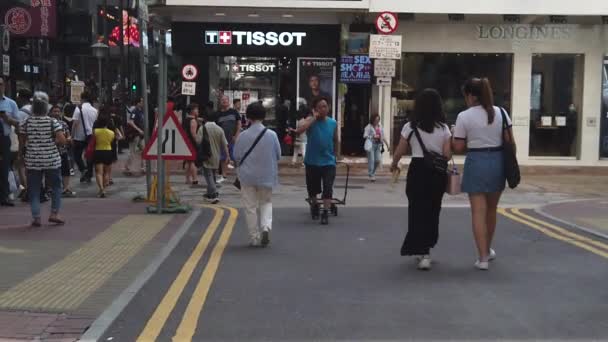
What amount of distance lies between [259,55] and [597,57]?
9982 millimetres

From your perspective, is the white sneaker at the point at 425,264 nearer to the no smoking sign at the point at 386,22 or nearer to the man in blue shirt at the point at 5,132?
the man in blue shirt at the point at 5,132

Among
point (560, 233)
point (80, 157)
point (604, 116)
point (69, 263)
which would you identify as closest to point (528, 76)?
point (604, 116)

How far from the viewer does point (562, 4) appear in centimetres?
2189

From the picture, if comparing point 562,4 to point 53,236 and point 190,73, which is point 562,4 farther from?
point 53,236

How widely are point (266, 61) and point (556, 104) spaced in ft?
29.0

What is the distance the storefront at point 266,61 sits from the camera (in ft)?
75.6

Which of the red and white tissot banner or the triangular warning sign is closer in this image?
the triangular warning sign

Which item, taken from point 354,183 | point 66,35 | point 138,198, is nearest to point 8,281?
point 138,198

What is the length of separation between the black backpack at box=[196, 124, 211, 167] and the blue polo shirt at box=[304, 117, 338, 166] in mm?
3427

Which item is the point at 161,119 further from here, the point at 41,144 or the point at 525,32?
the point at 525,32

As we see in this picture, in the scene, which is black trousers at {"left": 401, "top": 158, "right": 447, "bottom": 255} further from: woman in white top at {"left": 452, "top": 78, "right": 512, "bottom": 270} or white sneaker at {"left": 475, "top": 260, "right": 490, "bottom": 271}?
white sneaker at {"left": 475, "top": 260, "right": 490, "bottom": 271}

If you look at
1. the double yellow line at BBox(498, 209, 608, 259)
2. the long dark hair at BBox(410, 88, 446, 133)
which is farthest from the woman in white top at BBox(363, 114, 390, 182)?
the long dark hair at BBox(410, 88, 446, 133)

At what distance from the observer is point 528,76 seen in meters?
23.4

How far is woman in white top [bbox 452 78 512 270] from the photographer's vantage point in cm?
787
